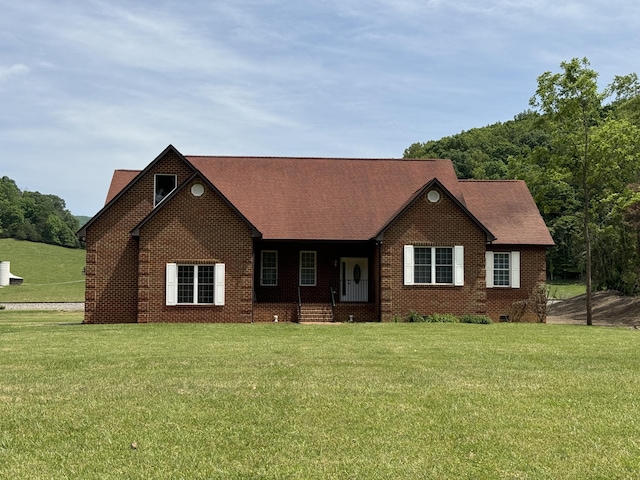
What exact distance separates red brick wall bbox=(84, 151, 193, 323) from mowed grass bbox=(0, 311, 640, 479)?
9.72m

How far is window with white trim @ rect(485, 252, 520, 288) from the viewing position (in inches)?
1022

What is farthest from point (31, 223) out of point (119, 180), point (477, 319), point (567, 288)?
point (477, 319)

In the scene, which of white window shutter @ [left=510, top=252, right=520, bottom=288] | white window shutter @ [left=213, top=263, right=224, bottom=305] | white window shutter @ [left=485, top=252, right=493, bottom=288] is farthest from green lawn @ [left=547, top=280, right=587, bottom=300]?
white window shutter @ [left=213, top=263, right=224, bottom=305]

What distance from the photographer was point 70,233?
367 feet

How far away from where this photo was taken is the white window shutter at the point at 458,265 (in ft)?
78.5

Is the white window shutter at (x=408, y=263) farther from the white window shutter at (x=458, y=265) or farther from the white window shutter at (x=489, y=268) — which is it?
the white window shutter at (x=489, y=268)

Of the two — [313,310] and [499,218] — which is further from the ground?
[499,218]

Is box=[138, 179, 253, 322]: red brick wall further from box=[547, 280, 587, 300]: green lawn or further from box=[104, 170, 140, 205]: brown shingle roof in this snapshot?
box=[547, 280, 587, 300]: green lawn

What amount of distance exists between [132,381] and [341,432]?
4167 millimetres

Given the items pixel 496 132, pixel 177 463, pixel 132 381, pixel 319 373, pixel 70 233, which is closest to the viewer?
pixel 177 463

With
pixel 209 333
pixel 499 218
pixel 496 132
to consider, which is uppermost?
pixel 496 132

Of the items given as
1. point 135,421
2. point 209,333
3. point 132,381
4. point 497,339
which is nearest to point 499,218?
point 497,339

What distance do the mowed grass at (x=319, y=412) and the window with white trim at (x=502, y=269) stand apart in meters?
11.8

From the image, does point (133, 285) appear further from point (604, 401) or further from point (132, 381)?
point (604, 401)
